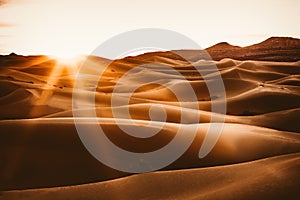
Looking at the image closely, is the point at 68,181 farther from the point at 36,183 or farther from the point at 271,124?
the point at 271,124

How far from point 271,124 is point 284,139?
2828mm

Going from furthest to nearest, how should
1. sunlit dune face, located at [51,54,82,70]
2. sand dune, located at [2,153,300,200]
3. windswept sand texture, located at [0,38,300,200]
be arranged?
sunlit dune face, located at [51,54,82,70]
windswept sand texture, located at [0,38,300,200]
sand dune, located at [2,153,300,200]

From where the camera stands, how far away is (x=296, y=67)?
2661 cm

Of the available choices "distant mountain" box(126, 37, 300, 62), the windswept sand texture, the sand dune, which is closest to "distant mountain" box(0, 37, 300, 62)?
"distant mountain" box(126, 37, 300, 62)

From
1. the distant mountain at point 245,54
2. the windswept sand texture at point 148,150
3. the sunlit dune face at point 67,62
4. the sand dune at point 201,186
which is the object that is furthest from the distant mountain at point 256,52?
the sand dune at point 201,186

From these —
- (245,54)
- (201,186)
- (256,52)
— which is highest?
(256,52)

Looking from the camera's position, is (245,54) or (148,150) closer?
(148,150)

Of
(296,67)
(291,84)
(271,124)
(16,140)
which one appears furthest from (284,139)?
(296,67)

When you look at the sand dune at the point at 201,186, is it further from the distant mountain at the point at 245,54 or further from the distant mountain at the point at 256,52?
the distant mountain at the point at 256,52

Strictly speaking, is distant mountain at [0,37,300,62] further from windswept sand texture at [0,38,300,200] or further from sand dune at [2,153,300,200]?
sand dune at [2,153,300,200]

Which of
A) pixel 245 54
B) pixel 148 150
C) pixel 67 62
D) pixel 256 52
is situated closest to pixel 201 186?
pixel 148 150

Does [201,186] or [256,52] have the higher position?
[256,52]

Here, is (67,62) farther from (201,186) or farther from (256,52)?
(201,186)

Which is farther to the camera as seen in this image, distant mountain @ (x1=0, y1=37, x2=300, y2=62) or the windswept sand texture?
distant mountain @ (x1=0, y1=37, x2=300, y2=62)
